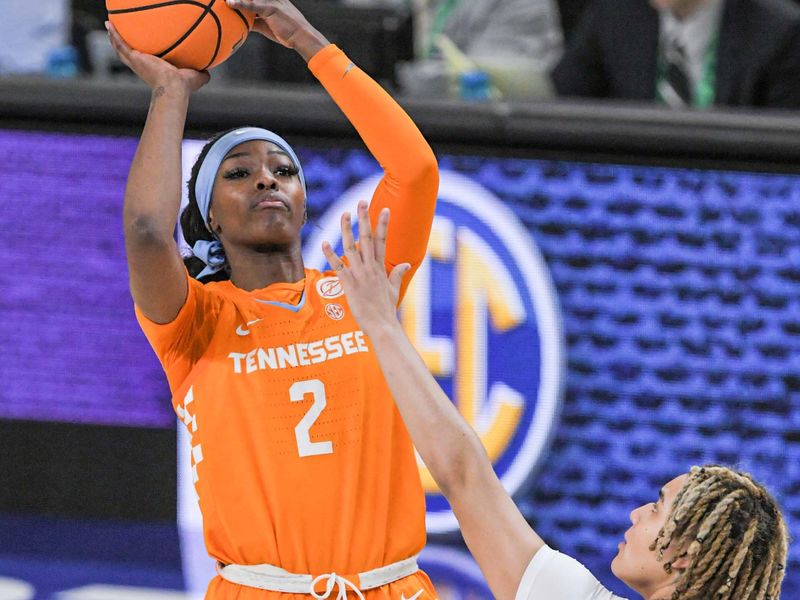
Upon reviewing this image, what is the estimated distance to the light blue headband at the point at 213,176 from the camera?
119 inches

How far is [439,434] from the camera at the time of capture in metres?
2.30

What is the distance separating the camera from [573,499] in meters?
4.62

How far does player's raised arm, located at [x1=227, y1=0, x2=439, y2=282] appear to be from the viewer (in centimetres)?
283

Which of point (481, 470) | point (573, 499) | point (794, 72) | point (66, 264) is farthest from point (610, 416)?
point (481, 470)

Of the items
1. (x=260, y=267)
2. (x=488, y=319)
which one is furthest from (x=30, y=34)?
(x=260, y=267)

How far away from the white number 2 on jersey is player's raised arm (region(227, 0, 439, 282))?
0.39m

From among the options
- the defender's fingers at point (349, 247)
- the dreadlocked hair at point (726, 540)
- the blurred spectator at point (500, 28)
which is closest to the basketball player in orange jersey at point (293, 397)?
the defender's fingers at point (349, 247)

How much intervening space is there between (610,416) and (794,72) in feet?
4.78

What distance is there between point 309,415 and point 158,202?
535 mm

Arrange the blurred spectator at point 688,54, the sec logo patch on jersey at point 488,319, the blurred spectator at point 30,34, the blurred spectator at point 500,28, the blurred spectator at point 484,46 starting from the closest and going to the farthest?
1. the sec logo patch on jersey at point 488,319
2. the blurred spectator at point 688,54
3. the blurred spectator at point 484,46
4. the blurred spectator at point 500,28
5. the blurred spectator at point 30,34

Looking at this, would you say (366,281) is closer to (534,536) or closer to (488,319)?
(534,536)

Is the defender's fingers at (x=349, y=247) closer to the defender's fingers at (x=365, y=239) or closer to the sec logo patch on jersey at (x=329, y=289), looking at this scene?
the defender's fingers at (x=365, y=239)

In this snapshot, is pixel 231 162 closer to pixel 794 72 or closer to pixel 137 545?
pixel 137 545

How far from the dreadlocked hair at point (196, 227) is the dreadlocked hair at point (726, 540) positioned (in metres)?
1.26
